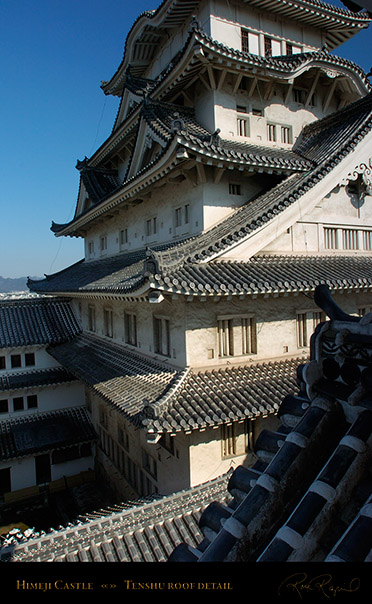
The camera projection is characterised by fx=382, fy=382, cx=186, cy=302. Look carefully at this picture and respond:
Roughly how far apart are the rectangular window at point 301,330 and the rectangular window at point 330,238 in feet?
9.56

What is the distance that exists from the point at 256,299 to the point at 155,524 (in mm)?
7026

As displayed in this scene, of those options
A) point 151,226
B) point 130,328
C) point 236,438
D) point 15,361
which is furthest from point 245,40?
point 15,361

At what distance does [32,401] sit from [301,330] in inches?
598

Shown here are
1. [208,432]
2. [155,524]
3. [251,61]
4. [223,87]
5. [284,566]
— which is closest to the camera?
[284,566]

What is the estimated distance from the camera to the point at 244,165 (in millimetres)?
12812

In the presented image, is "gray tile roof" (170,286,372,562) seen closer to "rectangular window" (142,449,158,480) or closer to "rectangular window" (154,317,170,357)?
"rectangular window" (154,317,170,357)

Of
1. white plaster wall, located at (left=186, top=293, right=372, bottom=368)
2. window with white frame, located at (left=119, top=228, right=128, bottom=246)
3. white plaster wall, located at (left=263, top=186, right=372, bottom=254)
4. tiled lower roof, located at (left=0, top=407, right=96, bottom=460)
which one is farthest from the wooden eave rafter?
tiled lower roof, located at (left=0, top=407, right=96, bottom=460)

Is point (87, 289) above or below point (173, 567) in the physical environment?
above

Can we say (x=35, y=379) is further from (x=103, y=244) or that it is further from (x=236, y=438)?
(x=236, y=438)

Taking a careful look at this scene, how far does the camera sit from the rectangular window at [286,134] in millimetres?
16844

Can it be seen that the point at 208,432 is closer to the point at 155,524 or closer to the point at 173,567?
the point at 155,524

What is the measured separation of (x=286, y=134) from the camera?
1702 centimetres

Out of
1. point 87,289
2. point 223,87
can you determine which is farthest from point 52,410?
point 223,87
